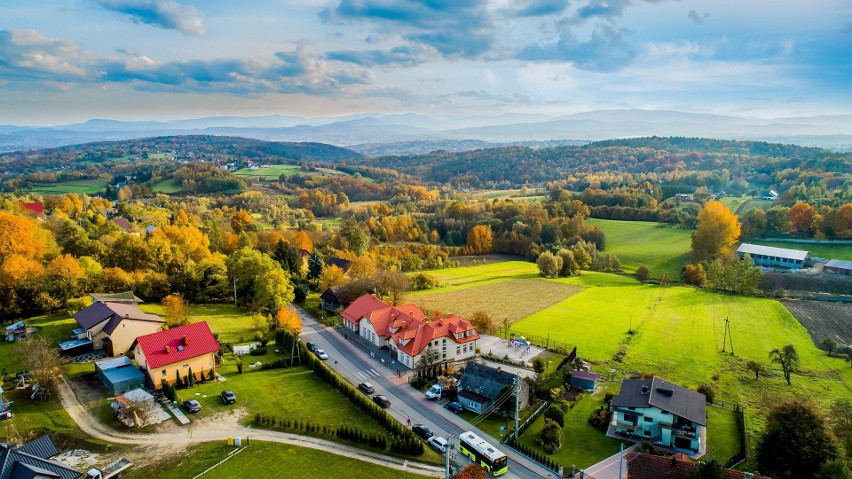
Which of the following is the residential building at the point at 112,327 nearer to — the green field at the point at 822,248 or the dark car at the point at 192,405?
the dark car at the point at 192,405

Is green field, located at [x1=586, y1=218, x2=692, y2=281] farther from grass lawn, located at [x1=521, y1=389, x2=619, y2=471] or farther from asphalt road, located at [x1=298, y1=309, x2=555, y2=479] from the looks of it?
asphalt road, located at [x1=298, y1=309, x2=555, y2=479]

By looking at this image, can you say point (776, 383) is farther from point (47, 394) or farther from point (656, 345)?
point (47, 394)

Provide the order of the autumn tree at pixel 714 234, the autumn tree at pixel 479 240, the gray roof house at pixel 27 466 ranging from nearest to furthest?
the gray roof house at pixel 27 466 < the autumn tree at pixel 714 234 < the autumn tree at pixel 479 240

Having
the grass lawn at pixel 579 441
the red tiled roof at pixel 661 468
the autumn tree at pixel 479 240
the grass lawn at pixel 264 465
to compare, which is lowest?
the autumn tree at pixel 479 240

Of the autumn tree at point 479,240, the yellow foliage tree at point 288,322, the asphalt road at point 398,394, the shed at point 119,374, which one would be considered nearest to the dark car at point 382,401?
the asphalt road at point 398,394

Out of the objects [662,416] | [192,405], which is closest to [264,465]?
[192,405]

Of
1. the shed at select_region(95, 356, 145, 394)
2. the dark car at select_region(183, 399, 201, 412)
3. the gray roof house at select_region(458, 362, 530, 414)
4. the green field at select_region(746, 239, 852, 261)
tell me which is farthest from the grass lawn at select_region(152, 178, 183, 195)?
the green field at select_region(746, 239, 852, 261)
